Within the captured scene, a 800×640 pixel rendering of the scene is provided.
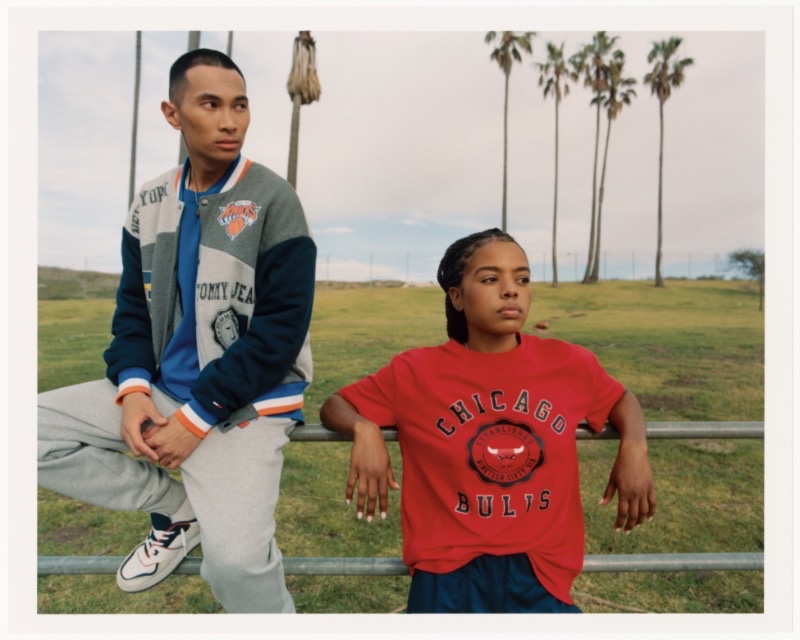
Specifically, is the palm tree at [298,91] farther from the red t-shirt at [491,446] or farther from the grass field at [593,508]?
the red t-shirt at [491,446]

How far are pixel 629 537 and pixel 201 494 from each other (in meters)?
3.30


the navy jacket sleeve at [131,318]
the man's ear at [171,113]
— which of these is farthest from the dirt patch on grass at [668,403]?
the man's ear at [171,113]

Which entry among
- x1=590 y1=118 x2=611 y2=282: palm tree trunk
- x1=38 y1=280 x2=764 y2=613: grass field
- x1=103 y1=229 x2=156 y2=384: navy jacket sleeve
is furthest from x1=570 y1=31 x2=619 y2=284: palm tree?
x1=103 y1=229 x2=156 y2=384: navy jacket sleeve

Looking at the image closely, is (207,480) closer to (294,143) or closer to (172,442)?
(172,442)

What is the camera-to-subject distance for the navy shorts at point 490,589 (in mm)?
1806

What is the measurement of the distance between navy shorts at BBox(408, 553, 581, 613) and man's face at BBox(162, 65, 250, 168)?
4.67 feet

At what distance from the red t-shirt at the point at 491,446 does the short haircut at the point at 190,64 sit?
3.43ft

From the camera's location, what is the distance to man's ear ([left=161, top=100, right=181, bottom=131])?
6.54ft

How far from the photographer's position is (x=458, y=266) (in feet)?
6.68

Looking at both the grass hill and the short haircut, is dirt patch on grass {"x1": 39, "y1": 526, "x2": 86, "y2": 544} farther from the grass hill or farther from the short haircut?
the grass hill
